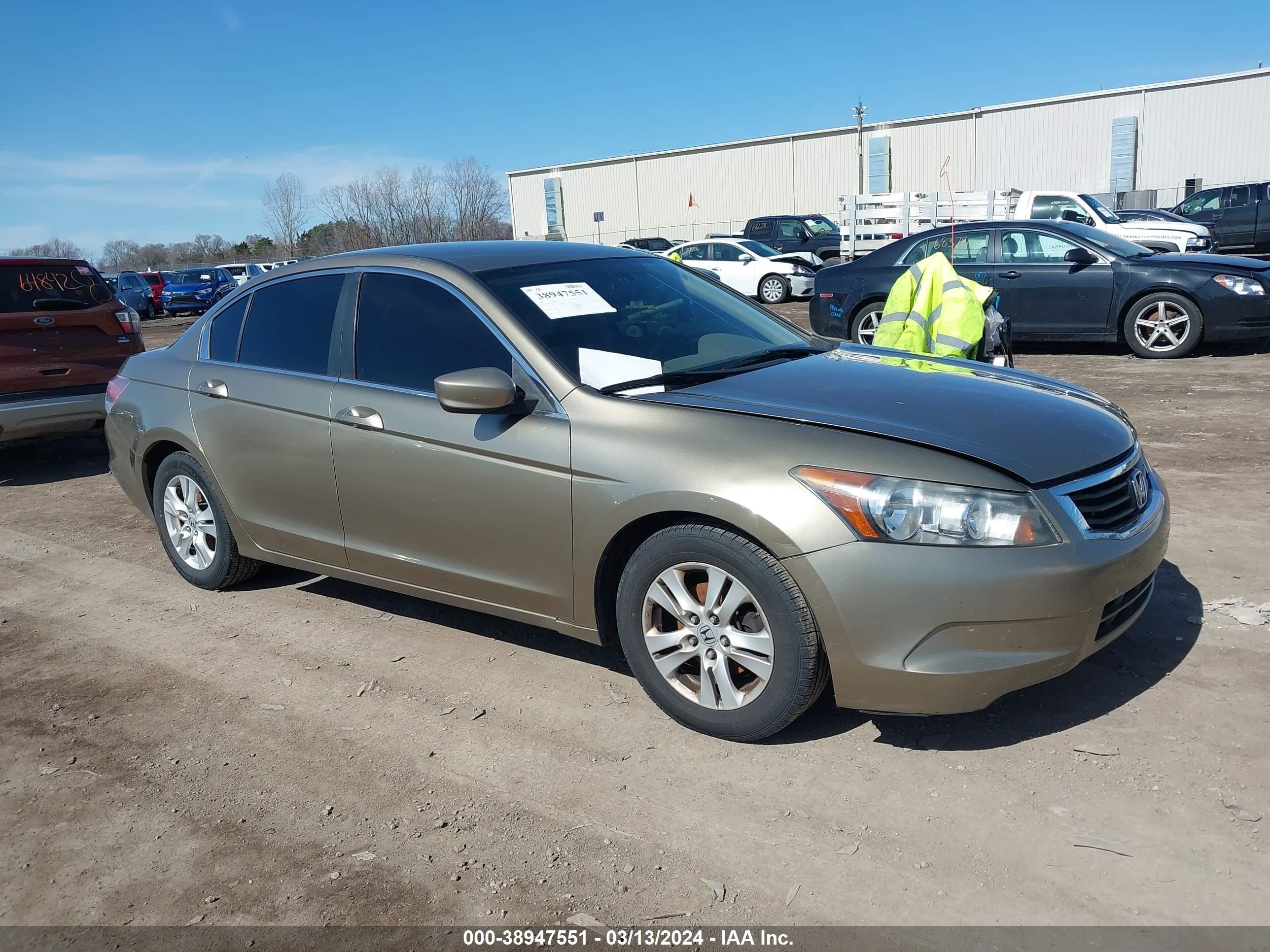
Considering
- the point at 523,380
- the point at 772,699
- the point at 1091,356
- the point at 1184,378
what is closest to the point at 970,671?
the point at 772,699

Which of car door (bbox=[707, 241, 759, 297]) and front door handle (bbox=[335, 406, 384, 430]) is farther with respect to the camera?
car door (bbox=[707, 241, 759, 297])

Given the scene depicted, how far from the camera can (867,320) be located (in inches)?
470

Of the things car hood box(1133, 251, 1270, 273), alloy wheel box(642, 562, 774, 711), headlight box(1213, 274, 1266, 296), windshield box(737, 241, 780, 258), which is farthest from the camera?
windshield box(737, 241, 780, 258)

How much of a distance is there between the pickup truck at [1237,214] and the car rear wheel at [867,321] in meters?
21.1

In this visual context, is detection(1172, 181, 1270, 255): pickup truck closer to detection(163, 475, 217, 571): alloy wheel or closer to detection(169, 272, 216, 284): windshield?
detection(169, 272, 216, 284): windshield

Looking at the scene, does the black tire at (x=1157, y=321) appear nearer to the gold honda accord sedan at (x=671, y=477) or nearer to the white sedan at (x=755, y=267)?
the gold honda accord sedan at (x=671, y=477)

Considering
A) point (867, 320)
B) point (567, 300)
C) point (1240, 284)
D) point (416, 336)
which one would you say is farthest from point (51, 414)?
point (1240, 284)

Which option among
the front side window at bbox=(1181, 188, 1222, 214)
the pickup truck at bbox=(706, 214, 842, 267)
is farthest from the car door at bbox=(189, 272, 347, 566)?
the front side window at bbox=(1181, 188, 1222, 214)

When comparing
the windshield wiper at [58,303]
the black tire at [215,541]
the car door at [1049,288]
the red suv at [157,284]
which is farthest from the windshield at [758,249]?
the red suv at [157,284]

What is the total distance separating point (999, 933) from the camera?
2.52m

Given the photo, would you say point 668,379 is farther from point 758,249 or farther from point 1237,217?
point 1237,217

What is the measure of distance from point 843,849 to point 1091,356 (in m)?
10.5

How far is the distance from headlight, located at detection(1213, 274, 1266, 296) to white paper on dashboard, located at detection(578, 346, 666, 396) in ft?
30.4

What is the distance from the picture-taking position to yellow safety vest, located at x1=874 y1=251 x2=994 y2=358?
616cm
